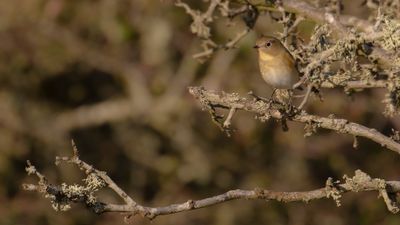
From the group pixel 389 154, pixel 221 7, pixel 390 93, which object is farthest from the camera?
pixel 389 154

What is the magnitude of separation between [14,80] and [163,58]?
1.22 metres

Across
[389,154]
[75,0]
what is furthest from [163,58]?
[389,154]

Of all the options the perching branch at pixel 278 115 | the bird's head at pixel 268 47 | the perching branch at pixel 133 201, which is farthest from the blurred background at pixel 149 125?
the perching branch at pixel 133 201

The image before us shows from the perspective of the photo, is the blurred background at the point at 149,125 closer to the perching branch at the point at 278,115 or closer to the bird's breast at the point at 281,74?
the bird's breast at the point at 281,74

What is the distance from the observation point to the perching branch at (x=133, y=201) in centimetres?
246

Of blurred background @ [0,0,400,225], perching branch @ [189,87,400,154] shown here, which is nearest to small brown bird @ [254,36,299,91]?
perching branch @ [189,87,400,154]

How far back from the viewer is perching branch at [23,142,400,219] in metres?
2.46

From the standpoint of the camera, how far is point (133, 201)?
2.49 m

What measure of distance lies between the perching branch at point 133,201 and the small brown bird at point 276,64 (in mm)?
521

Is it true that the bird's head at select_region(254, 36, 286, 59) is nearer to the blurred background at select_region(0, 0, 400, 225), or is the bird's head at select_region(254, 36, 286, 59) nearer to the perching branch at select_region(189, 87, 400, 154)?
the perching branch at select_region(189, 87, 400, 154)

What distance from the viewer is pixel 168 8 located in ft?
25.2

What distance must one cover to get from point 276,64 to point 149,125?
4.50 metres

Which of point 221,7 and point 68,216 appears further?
point 68,216

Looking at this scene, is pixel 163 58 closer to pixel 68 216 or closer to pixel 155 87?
pixel 155 87
